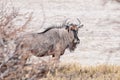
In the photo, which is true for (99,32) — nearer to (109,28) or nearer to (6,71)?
(109,28)

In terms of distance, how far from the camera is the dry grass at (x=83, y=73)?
31.8 feet

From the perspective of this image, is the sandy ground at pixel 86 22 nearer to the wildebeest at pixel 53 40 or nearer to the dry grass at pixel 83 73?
the wildebeest at pixel 53 40

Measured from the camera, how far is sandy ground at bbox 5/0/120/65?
1366 centimetres

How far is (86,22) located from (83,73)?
814cm

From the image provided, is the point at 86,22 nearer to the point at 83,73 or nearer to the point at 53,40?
the point at 53,40

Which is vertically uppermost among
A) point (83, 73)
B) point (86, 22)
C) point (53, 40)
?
point (83, 73)

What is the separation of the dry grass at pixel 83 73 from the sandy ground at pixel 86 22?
1.41 meters

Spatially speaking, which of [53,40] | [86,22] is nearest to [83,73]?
[53,40]

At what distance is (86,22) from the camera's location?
59.8ft

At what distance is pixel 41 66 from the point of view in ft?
25.6

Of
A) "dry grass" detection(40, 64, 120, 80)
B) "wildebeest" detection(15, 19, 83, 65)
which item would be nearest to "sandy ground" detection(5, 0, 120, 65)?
"wildebeest" detection(15, 19, 83, 65)

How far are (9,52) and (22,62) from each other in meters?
0.47


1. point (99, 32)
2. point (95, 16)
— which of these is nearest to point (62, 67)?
point (99, 32)

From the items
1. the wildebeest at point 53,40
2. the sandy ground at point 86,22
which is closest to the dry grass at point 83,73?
the wildebeest at point 53,40
